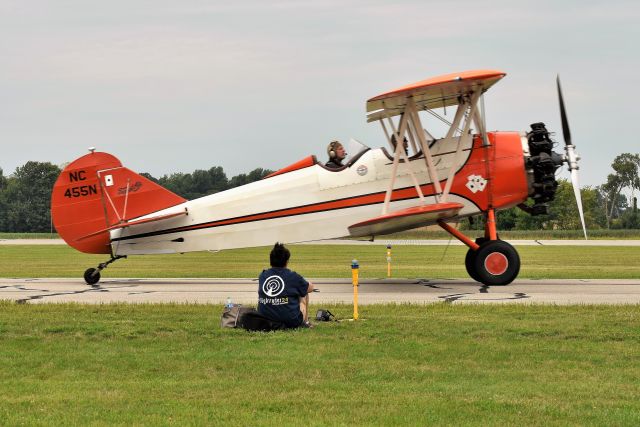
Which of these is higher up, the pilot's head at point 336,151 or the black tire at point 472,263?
the pilot's head at point 336,151

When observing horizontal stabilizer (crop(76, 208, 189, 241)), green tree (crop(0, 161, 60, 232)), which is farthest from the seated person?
green tree (crop(0, 161, 60, 232))

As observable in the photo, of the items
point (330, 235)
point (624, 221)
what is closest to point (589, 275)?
point (330, 235)

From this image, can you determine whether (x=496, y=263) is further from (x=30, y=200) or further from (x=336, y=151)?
(x=30, y=200)

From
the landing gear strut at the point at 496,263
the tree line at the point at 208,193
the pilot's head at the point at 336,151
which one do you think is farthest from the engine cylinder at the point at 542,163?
the tree line at the point at 208,193

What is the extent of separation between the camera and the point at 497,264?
19.8 metres

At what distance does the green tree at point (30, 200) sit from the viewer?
107244 mm

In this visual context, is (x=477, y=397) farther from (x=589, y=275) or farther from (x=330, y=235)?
(x=589, y=275)

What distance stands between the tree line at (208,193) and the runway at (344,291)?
202 feet

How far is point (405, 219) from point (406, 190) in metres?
0.87

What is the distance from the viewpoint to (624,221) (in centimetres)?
11125

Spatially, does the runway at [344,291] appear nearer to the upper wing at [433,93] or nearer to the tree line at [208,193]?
the upper wing at [433,93]

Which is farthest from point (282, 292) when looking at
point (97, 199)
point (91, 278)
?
point (97, 199)

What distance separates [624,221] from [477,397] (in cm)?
10951

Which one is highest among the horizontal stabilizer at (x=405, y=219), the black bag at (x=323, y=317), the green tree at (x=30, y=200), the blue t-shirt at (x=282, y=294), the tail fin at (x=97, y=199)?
the green tree at (x=30, y=200)
